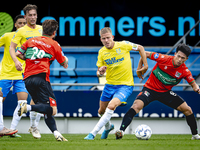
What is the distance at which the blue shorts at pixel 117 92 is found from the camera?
5746 millimetres

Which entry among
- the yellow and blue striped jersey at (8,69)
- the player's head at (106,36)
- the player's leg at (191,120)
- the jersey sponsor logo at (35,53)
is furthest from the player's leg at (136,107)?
the yellow and blue striped jersey at (8,69)

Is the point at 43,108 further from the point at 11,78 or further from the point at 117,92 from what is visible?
the point at 11,78

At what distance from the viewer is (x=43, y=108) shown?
4801 mm

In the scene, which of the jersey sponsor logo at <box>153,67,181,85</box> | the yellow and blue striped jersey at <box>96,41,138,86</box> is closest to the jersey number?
the yellow and blue striped jersey at <box>96,41,138,86</box>

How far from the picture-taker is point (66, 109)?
8414 mm

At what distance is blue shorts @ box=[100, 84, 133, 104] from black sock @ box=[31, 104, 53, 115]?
1.30 meters

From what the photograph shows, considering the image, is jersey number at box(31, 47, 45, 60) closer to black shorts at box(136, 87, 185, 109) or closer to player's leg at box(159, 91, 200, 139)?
black shorts at box(136, 87, 185, 109)

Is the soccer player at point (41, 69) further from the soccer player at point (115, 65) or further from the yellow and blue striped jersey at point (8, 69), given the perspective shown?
the yellow and blue striped jersey at point (8, 69)

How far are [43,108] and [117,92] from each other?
1524 millimetres

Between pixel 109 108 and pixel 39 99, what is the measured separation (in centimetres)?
119

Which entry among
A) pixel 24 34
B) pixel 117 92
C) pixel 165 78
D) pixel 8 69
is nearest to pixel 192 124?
pixel 165 78

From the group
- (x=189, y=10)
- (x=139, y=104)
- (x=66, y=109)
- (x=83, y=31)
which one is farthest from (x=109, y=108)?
(x=189, y=10)

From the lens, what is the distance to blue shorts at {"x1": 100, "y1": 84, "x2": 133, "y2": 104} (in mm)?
5746

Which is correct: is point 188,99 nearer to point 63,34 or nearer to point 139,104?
point 139,104
